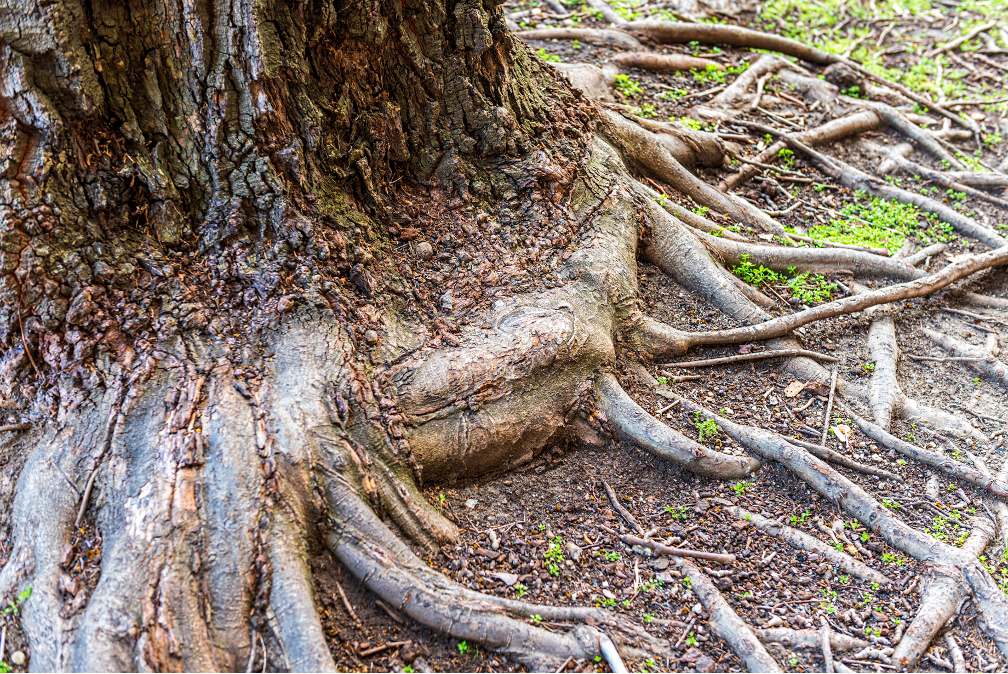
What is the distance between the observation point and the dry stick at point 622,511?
12.1ft

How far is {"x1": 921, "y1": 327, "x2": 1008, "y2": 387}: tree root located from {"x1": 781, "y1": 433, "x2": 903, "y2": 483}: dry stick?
146cm

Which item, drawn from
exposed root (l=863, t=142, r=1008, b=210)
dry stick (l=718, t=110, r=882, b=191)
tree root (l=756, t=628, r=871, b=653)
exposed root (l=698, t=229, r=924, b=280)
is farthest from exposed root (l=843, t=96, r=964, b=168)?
tree root (l=756, t=628, r=871, b=653)

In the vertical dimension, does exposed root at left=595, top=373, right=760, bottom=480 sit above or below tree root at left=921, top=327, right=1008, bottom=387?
above

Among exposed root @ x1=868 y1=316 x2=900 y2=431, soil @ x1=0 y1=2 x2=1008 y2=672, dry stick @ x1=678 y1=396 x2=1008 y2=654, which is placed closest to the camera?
soil @ x1=0 y1=2 x2=1008 y2=672

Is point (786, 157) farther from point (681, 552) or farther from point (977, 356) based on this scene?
point (681, 552)

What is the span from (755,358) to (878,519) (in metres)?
1.28

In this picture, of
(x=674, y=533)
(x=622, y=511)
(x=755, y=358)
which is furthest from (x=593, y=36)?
(x=674, y=533)

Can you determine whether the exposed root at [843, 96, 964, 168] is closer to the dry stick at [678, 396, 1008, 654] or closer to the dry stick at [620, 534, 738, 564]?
the dry stick at [678, 396, 1008, 654]

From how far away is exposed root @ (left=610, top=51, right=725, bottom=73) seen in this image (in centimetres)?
711

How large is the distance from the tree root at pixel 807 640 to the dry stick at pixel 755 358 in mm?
1734

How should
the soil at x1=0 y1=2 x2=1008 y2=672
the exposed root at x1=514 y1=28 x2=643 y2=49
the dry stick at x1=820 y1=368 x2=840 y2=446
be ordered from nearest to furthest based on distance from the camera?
1. the soil at x1=0 y1=2 x2=1008 y2=672
2. the dry stick at x1=820 y1=368 x2=840 y2=446
3. the exposed root at x1=514 y1=28 x2=643 y2=49

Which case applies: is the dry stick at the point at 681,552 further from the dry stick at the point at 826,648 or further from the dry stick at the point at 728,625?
the dry stick at the point at 826,648

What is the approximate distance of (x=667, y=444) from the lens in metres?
3.95

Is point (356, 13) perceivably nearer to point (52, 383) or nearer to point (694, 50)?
point (52, 383)
